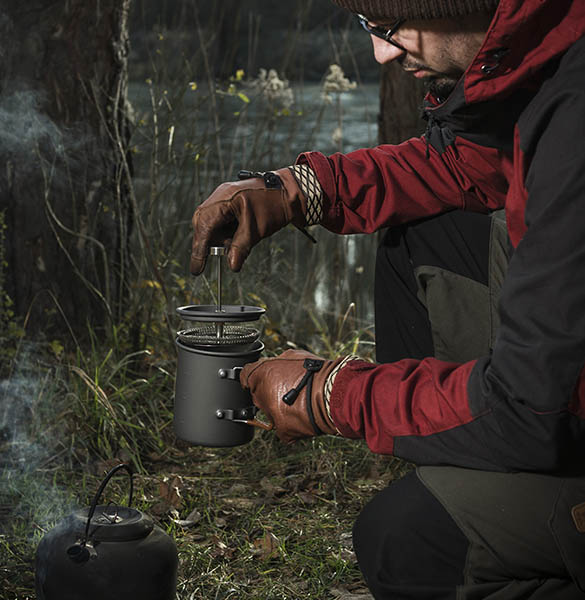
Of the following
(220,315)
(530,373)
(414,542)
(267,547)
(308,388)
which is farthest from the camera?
(267,547)

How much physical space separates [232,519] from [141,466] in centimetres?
52

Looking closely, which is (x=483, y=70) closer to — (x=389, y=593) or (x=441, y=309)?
(x=441, y=309)

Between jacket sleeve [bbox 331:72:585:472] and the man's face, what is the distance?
226mm

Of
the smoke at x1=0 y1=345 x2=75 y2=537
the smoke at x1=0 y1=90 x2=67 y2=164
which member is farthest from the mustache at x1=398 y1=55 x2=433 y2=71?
the smoke at x1=0 y1=90 x2=67 y2=164

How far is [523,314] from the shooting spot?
1.65 meters

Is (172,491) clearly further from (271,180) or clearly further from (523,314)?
(523,314)

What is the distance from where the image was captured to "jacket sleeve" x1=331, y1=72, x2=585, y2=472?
1.62m

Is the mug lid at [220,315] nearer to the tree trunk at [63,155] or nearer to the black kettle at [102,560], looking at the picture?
the black kettle at [102,560]

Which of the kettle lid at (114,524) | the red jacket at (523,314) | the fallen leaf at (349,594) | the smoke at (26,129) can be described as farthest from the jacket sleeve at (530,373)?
the smoke at (26,129)

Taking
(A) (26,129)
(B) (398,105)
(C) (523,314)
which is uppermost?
(B) (398,105)

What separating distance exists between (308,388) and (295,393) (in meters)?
0.03

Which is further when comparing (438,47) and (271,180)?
(271,180)

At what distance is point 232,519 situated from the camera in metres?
3.01

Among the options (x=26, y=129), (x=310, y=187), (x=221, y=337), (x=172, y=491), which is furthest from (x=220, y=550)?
(x=26, y=129)
